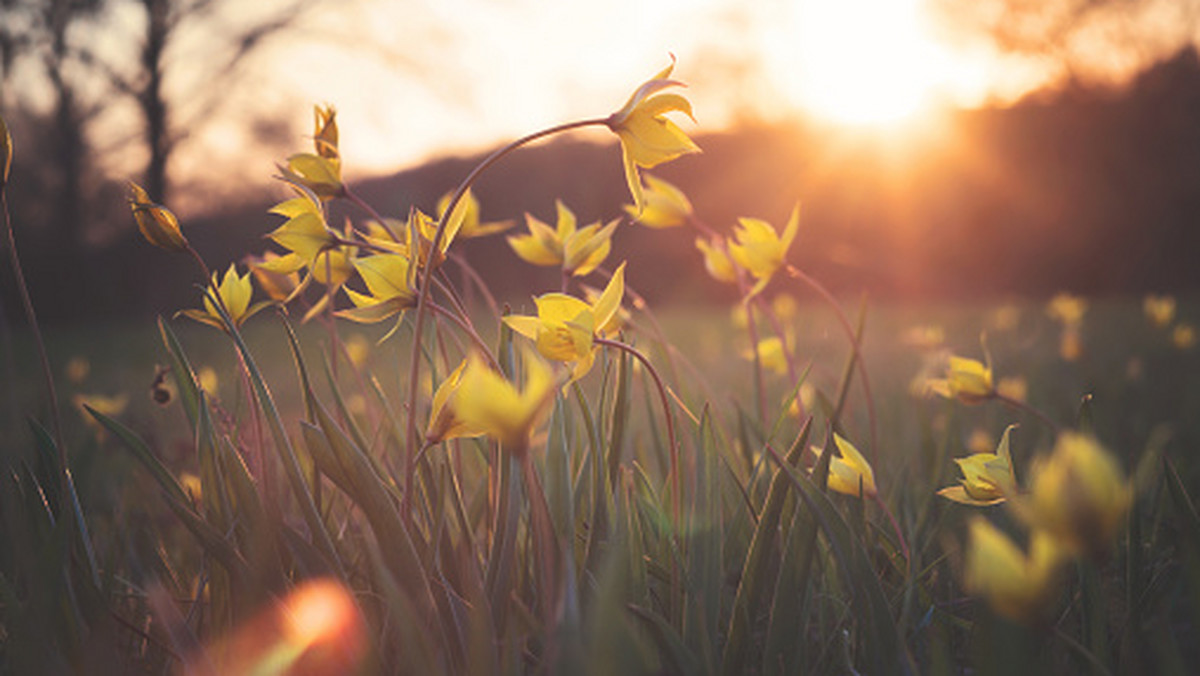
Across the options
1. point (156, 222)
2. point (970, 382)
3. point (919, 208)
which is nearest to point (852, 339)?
point (970, 382)

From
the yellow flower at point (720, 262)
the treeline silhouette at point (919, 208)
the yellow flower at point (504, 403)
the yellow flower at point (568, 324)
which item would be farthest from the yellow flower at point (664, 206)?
the treeline silhouette at point (919, 208)

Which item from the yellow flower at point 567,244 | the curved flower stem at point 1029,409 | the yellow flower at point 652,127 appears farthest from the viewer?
the yellow flower at point 567,244

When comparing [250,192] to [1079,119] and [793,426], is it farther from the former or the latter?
[1079,119]

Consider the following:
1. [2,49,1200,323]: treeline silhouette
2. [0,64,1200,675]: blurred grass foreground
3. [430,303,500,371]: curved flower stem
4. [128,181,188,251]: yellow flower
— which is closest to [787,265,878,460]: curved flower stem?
[0,64,1200,675]: blurred grass foreground

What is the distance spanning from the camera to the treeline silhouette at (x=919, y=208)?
7066 millimetres

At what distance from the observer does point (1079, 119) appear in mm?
7484

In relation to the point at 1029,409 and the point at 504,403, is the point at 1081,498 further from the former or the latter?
the point at 1029,409

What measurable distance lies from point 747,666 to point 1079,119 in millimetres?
8607

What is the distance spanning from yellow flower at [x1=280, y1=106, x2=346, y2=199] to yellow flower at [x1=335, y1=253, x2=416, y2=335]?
6.9 inches

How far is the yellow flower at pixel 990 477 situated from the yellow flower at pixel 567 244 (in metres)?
0.44

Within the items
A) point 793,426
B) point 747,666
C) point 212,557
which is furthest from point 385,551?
point 793,426

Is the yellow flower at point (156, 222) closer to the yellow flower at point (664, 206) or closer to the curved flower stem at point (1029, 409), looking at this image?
the yellow flower at point (664, 206)

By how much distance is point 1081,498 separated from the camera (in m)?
0.39

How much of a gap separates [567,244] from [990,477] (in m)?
0.51
